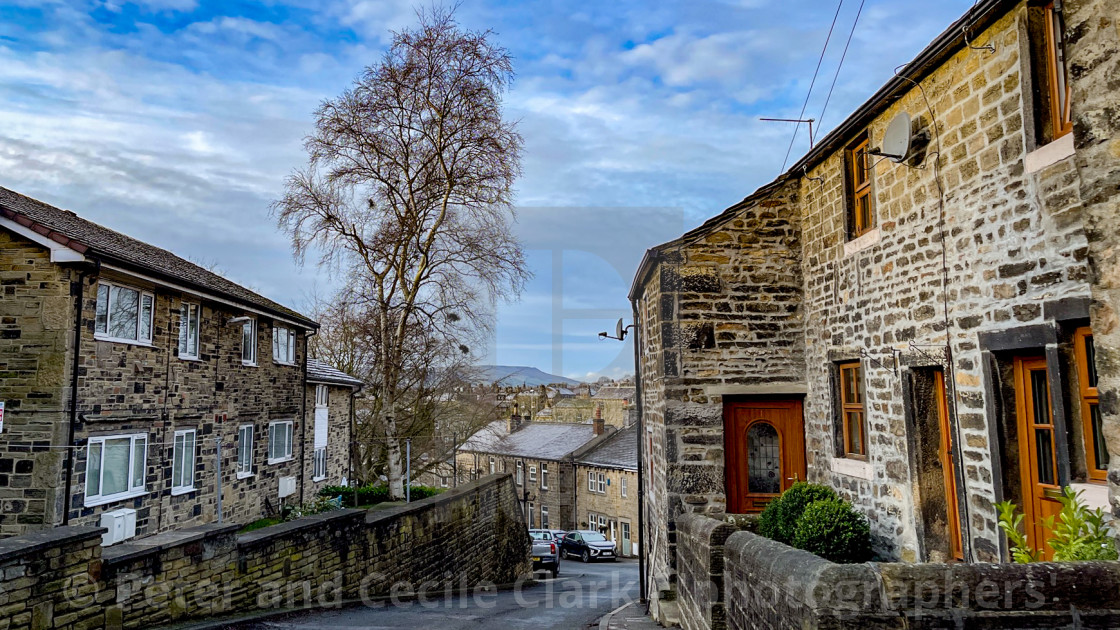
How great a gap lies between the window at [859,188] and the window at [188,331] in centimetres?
1233

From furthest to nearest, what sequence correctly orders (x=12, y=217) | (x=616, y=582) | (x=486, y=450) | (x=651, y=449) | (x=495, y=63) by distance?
(x=486, y=450) → (x=616, y=582) → (x=495, y=63) → (x=651, y=449) → (x=12, y=217)

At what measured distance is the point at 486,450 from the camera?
46.7 metres

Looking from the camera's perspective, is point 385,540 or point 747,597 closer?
point 747,597

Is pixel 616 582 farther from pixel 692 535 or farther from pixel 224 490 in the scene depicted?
pixel 692 535

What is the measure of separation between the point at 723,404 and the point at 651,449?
2.18 metres

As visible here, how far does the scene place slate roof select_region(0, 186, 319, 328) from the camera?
10.6 m

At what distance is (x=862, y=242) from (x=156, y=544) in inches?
344

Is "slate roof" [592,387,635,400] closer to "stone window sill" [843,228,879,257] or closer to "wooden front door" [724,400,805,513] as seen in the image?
"wooden front door" [724,400,805,513]

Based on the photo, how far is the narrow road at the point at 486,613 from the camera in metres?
9.99

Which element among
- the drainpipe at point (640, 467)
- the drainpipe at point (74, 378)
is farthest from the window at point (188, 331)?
the drainpipe at point (640, 467)

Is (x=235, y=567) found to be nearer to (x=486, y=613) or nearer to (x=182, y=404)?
(x=486, y=613)

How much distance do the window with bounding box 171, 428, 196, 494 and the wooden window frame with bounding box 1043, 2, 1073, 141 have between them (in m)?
14.4

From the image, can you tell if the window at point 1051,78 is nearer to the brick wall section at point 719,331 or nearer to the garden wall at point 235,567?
the brick wall section at point 719,331

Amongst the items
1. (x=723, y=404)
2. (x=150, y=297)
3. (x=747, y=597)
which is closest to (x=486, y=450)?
(x=150, y=297)
